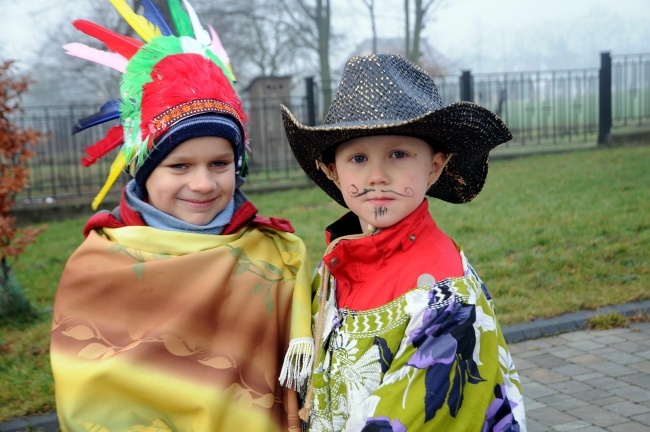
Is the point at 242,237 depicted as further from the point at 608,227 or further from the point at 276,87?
the point at 276,87

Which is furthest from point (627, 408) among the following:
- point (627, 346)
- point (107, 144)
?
point (107, 144)

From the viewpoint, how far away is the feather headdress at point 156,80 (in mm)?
2410

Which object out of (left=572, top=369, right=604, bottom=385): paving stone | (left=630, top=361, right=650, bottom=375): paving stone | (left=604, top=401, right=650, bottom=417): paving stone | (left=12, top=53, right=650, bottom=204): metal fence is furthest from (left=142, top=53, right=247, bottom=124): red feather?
(left=12, top=53, right=650, bottom=204): metal fence

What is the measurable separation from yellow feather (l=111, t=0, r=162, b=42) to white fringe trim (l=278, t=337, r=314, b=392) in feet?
3.84

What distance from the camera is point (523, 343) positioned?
5043mm

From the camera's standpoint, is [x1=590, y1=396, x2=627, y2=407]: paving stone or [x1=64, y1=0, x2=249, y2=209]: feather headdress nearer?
[x1=64, y1=0, x2=249, y2=209]: feather headdress

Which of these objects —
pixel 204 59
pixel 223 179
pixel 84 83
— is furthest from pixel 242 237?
pixel 84 83

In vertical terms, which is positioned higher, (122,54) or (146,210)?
(122,54)

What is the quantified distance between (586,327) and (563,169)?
677 centimetres

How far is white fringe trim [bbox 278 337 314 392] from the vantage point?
2.21m

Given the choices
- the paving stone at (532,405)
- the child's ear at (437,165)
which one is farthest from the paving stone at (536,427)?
the child's ear at (437,165)

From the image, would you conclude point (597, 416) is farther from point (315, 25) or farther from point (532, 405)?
point (315, 25)

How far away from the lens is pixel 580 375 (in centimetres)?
448

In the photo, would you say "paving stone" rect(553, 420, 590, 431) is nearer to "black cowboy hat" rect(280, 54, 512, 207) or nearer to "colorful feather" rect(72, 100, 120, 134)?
"black cowboy hat" rect(280, 54, 512, 207)
